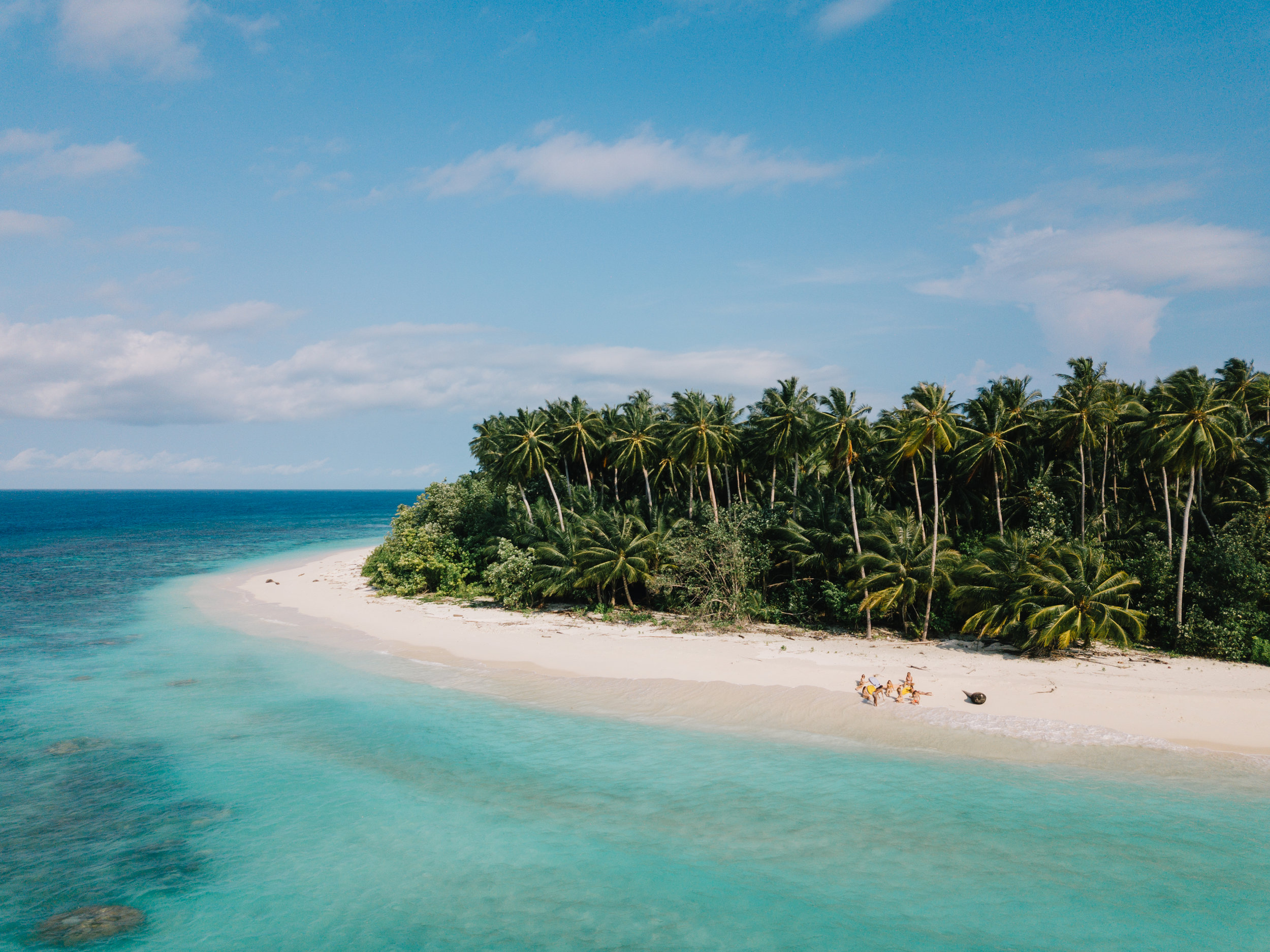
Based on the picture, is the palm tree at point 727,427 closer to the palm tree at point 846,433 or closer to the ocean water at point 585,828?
the palm tree at point 846,433

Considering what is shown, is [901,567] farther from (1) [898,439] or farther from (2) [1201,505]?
(2) [1201,505]

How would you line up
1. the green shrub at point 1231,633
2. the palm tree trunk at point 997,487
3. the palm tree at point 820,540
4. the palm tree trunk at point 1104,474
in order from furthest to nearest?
the palm tree trunk at point 997,487 → the palm tree trunk at point 1104,474 → the palm tree at point 820,540 → the green shrub at point 1231,633

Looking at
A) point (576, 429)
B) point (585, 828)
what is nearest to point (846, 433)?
point (576, 429)

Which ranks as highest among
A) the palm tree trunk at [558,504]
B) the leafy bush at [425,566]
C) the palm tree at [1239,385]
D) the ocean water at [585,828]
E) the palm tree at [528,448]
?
the palm tree at [1239,385]

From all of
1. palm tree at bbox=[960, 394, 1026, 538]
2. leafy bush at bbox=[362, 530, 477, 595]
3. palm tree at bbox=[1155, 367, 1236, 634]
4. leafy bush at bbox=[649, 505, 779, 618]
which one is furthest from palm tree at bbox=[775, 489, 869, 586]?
leafy bush at bbox=[362, 530, 477, 595]

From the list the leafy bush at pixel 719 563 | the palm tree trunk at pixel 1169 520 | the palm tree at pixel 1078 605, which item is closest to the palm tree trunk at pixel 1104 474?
the palm tree trunk at pixel 1169 520

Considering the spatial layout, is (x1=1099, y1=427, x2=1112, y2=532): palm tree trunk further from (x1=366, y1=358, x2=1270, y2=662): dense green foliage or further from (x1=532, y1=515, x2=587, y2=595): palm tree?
(x1=532, y1=515, x2=587, y2=595): palm tree
